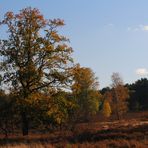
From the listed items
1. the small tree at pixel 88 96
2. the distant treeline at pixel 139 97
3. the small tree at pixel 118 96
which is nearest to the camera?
the small tree at pixel 88 96

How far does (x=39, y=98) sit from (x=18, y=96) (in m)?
1.86

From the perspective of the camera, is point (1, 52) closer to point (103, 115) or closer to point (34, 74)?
point (34, 74)

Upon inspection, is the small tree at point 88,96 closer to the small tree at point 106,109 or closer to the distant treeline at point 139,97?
the small tree at point 106,109

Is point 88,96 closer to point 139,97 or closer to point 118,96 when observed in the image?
point 118,96

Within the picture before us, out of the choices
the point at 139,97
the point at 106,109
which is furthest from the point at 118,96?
the point at 139,97

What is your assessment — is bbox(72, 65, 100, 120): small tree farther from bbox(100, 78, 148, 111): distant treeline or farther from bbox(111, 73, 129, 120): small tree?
bbox(100, 78, 148, 111): distant treeline

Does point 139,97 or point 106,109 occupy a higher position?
point 139,97

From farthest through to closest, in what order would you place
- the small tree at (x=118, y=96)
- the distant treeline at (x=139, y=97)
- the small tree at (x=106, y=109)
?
1. the distant treeline at (x=139, y=97)
2. the small tree at (x=106, y=109)
3. the small tree at (x=118, y=96)

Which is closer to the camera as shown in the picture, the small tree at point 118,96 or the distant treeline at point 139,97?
the small tree at point 118,96

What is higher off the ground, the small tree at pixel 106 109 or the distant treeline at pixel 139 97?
the distant treeline at pixel 139 97

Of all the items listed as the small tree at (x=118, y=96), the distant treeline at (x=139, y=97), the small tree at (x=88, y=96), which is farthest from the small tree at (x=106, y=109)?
the distant treeline at (x=139, y=97)

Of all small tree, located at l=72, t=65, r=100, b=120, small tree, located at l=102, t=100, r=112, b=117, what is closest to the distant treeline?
small tree, located at l=102, t=100, r=112, b=117

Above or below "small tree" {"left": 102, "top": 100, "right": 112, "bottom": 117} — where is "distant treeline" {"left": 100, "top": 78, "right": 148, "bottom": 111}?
above

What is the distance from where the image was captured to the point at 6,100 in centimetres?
4256
